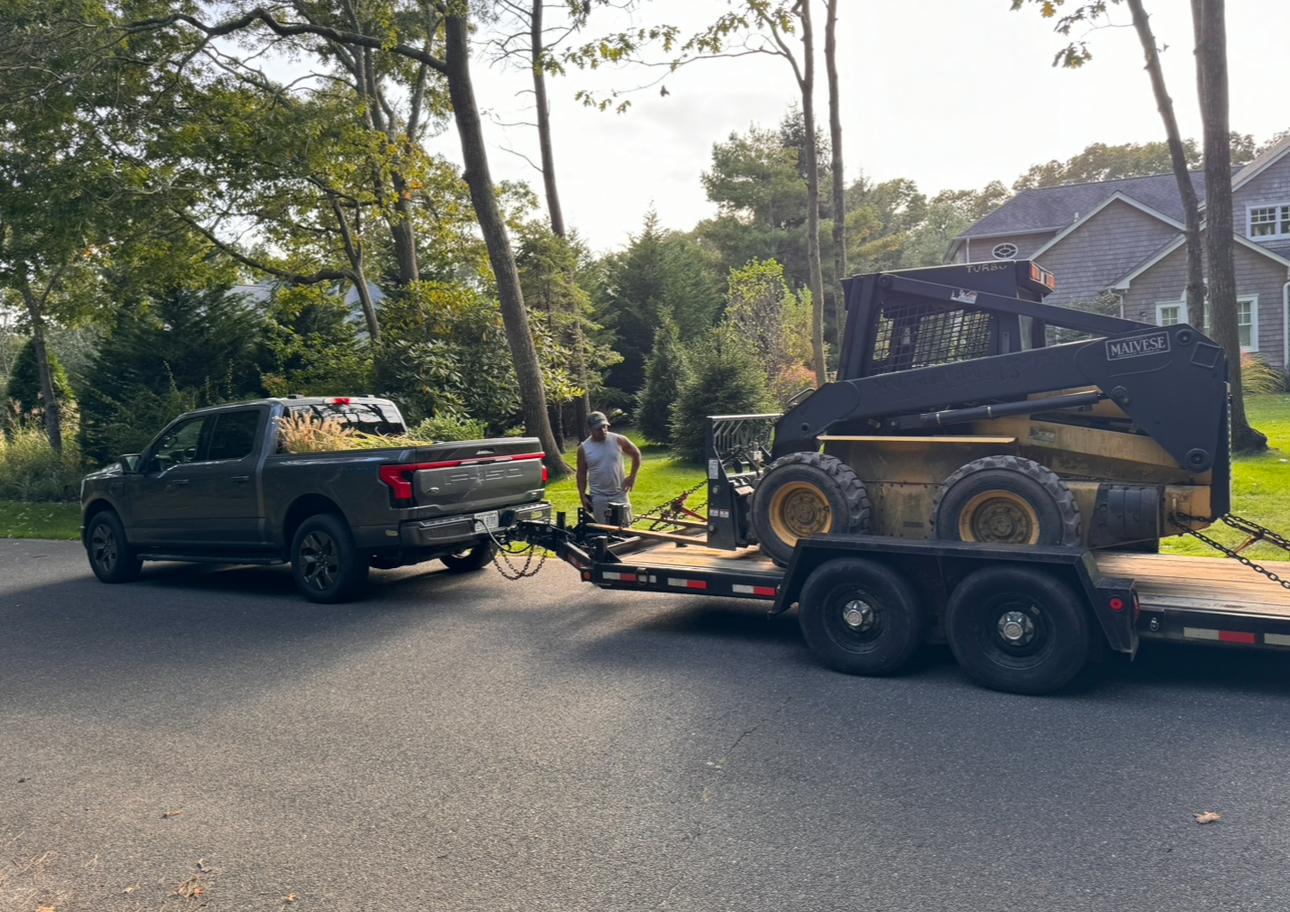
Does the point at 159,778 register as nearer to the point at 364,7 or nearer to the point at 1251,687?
the point at 1251,687

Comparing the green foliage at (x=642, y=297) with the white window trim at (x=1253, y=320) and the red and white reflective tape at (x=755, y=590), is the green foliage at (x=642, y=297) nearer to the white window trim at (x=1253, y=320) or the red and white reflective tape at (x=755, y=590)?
the white window trim at (x=1253, y=320)

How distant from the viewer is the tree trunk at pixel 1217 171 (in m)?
13.3

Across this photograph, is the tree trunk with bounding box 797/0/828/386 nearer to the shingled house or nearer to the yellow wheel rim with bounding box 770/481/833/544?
the yellow wheel rim with bounding box 770/481/833/544

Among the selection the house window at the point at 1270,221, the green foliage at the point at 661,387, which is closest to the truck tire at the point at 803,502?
the green foliage at the point at 661,387

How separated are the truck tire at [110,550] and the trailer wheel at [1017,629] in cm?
901

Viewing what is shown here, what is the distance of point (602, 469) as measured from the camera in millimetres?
9383

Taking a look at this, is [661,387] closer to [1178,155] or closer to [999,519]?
[1178,155]

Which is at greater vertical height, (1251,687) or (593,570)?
(593,570)

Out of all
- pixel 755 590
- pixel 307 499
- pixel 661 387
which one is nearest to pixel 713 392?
pixel 661 387

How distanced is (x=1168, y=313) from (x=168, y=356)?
3000 centimetres

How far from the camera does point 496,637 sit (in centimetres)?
760

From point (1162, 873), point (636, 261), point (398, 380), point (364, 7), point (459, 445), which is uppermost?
point (364, 7)

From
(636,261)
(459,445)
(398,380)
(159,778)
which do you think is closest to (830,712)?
(159,778)

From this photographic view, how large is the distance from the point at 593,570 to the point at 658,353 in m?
14.7
